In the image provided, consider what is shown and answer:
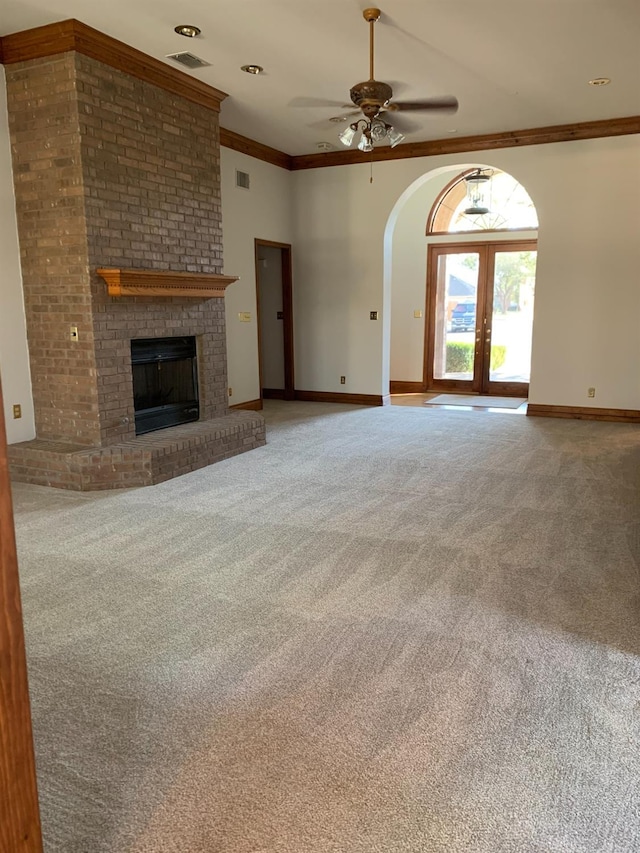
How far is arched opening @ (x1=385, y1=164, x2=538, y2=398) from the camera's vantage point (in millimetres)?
8945

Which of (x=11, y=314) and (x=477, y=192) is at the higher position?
(x=477, y=192)

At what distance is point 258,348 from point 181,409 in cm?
240

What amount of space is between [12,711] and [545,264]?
7.19 m

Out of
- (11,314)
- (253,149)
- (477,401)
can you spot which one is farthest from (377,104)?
(477,401)

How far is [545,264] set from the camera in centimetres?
711

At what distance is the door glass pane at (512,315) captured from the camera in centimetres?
898

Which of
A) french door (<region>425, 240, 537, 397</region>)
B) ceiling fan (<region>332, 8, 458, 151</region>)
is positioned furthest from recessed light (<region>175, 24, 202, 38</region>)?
french door (<region>425, 240, 537, 397</region>)

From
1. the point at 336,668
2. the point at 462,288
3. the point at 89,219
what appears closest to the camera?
the point at 336,668

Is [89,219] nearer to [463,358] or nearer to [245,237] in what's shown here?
[245,237]

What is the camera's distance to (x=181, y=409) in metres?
5.71

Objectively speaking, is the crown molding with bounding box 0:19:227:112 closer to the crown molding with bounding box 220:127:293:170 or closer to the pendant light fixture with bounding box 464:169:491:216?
the crown molding with bounding box 220:127:293:170

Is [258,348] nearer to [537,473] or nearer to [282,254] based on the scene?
[282,254]

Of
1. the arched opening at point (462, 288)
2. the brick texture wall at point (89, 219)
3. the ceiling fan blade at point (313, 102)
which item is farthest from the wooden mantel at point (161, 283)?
the arched opening at point (462, 288)

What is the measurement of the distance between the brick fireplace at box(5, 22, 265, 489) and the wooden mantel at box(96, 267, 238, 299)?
13mm
